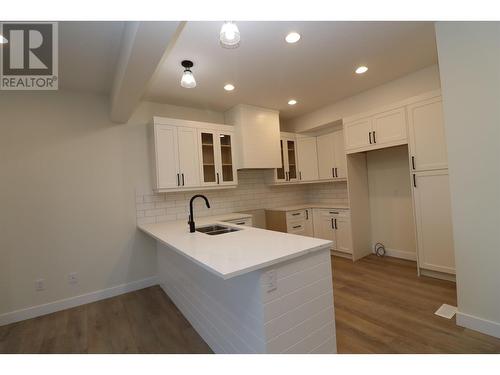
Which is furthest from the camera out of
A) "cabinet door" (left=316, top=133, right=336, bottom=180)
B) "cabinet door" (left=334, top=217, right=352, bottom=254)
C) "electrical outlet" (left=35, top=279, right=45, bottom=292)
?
"cabinet door" (left=316, top=133, right=336, bottom=180)

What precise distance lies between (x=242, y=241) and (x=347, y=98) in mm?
3155

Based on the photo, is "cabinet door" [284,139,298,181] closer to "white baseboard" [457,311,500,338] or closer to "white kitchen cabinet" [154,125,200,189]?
"white kitchen cabinet" [154,125,200,189]

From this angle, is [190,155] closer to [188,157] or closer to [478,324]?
[188,157]

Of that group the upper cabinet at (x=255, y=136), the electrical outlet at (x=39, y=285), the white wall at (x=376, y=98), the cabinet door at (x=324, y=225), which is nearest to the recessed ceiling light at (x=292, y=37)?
the upper cabinet at (x=255, y=136)

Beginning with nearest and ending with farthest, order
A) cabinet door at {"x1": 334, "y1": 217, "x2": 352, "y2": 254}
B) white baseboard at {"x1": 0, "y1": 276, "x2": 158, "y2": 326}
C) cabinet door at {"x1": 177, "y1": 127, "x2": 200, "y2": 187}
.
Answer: white baseboard at {"x1": 0, "y1": 276, "x2": 158, "y2": 326}, cabinet door at {"x1": 177, "y1": 127, "x2": 200, "y2": 187}, cabinet door at {"x1": 334, "y1": 217, "x2": 352, "y2": 254}

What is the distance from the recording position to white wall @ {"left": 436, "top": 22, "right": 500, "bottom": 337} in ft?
5.57

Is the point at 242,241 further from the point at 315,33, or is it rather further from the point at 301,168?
the point at 301,168

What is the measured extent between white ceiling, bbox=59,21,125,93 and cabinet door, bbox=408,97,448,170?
319 cm

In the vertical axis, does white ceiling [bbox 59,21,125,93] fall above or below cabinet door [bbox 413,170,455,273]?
above

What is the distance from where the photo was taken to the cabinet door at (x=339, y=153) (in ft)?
13.5

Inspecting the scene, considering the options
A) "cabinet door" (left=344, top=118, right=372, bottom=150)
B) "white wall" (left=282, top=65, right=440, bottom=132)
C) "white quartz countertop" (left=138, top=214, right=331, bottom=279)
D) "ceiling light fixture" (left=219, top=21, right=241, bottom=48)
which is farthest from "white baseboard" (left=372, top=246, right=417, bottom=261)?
"ceiling light fixture" (left=219, top=21, right=241, bottom=48)

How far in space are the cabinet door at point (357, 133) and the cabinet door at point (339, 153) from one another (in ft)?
1.71

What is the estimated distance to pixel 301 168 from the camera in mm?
4434

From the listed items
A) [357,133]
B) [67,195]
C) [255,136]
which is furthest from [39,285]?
[357,133]
